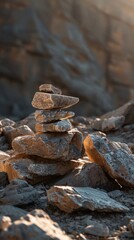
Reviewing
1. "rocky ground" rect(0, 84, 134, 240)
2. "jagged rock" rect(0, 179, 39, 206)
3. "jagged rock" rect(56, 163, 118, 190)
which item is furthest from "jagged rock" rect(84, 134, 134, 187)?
"jagged rock" rect(0, 179, 39, 206)

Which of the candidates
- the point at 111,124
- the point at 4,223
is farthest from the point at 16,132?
the point at 4,223

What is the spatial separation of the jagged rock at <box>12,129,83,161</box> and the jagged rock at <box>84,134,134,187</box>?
26cm

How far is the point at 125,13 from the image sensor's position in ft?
96.7

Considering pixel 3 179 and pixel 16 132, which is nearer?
pixel 3 179

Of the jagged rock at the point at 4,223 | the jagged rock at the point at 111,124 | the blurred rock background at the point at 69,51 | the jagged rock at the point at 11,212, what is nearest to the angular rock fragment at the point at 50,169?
the jagged rock at the point at 11,212

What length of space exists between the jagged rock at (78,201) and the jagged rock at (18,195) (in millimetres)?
267

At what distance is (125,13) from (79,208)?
2760cm

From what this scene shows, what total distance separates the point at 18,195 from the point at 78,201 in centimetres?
74

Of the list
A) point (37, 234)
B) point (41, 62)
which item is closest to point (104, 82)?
point (41, 62)

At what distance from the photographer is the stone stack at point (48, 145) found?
5168mm

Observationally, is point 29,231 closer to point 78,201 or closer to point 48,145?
point 78,201

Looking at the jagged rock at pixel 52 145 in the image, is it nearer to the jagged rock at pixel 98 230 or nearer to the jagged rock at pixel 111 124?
the jagged rock at pixel 98 230

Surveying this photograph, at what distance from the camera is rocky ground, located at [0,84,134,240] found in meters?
3.90

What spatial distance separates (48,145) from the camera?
5.17 metres
